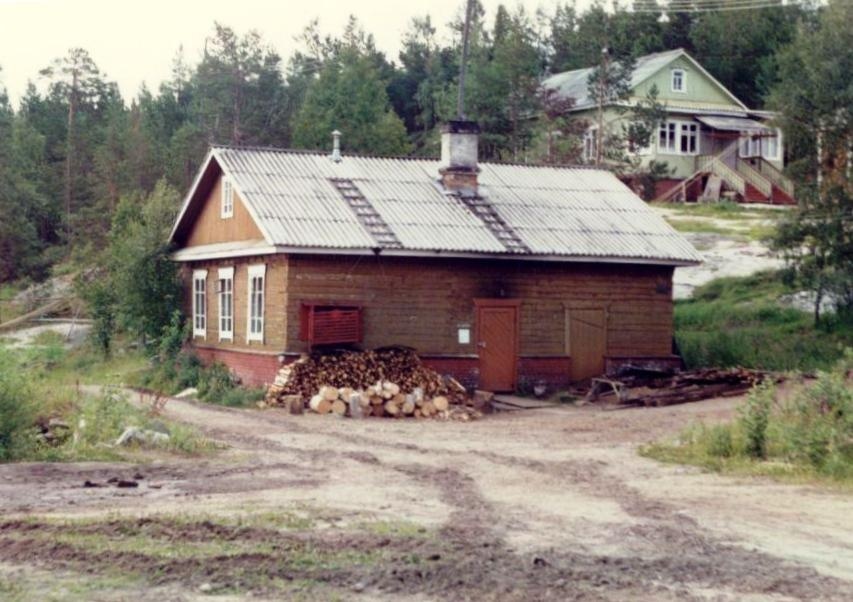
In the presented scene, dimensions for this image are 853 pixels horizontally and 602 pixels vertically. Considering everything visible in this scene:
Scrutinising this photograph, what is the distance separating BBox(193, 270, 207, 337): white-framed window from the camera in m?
31.5

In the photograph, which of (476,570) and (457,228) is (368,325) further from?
(476,570)

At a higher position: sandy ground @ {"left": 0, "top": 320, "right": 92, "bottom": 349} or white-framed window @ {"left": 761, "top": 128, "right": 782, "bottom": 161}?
white-framed window @ {"left": 761, "top": 128, "right": 782, "bottom": 161}

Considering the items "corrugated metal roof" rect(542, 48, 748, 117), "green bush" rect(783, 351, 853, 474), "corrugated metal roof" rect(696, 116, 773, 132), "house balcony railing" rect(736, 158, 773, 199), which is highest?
"corrugated metal roof" rect(542, 48, 748, 117)

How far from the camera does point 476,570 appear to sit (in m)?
9.90

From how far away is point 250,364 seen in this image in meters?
27.6

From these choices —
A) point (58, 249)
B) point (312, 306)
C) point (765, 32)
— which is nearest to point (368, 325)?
point (312, 306)

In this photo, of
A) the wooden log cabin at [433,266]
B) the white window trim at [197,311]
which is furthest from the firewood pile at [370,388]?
the white window trim at [197,311]

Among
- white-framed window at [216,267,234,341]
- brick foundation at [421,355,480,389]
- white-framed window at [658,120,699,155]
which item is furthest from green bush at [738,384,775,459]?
white-framed window at [658,120,699,155]

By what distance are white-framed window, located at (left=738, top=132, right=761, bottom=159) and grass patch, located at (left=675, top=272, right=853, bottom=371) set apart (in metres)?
22.7

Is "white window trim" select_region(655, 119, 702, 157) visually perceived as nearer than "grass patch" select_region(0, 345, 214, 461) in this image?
No

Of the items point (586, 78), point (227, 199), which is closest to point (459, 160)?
point (227, 199)

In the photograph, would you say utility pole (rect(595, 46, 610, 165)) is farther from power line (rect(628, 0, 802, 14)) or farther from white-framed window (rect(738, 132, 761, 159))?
power line (rect(628, 0, 802, 14))

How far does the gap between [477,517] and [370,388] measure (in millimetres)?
12428

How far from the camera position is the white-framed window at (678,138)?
59125mm
